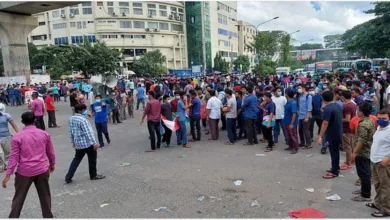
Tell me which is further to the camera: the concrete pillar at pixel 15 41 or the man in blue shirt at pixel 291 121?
the concrete pillar at pixel 15 41

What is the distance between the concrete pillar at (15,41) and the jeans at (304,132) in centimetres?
2363

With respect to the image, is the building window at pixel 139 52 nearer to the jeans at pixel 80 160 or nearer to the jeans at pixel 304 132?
the jeans at pixel 304 132

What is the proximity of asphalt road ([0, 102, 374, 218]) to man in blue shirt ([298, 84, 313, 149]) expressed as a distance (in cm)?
37

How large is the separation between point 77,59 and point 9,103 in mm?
7378

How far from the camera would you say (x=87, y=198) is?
516 cm

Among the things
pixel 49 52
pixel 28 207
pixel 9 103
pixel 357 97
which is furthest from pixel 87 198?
pixel 49 52

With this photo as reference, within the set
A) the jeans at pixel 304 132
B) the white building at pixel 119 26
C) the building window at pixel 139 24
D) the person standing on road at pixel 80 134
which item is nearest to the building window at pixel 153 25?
the white building at pixel 119 26

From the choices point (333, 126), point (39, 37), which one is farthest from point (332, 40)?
point (333, 126)

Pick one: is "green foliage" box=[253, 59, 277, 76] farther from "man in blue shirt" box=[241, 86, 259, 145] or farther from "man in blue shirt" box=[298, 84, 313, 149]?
"man in blue shirt" box=[298, 84, 313, 149]

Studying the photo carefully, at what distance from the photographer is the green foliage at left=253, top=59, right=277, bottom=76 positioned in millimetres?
32656

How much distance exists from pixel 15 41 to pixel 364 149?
26.5 metres

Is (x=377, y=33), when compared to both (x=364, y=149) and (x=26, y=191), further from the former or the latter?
(x=26, y=191)

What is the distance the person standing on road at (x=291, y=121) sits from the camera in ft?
23.9

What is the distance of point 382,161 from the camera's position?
3902 millimetres
